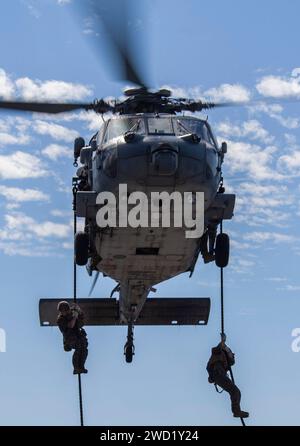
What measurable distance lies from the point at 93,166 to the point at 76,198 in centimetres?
82

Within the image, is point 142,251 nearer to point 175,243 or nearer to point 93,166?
point 175,243

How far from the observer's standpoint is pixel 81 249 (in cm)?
2145

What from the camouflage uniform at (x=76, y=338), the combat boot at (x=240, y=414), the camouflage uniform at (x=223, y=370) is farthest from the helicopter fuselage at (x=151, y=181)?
the combat boot at (x=240, y=414)

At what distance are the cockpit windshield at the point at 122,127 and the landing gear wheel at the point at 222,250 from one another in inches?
136

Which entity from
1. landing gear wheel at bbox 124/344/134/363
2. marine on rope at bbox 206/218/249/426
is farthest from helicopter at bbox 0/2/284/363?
marine on rope at bbox 206/218/249/426

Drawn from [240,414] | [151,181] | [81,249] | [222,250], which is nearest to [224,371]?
[240,414]

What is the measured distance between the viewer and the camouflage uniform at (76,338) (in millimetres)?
21281

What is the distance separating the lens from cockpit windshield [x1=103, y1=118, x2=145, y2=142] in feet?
67.7

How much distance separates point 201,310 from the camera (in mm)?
26719

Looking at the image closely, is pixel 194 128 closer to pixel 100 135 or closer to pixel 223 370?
pixel 100 135

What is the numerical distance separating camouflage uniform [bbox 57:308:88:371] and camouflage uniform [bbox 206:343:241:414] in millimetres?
2890

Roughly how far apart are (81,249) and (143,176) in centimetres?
304
